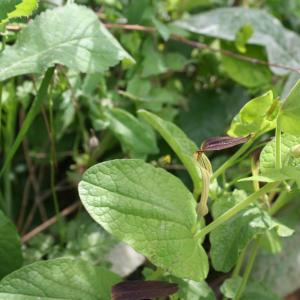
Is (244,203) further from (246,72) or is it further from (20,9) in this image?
(246,72)

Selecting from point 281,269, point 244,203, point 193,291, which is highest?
point 244,203

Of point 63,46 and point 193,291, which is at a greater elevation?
point 63,46

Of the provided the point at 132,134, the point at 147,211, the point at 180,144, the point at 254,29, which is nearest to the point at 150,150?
the point at 132,134

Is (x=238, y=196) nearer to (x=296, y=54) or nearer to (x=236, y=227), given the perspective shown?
(x=236, y=227)

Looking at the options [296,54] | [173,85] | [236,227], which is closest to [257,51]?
[296,54]

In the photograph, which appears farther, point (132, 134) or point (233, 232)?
point (132, 134)

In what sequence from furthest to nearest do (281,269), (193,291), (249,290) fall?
(281,269)
(249,290)
(193,291)
